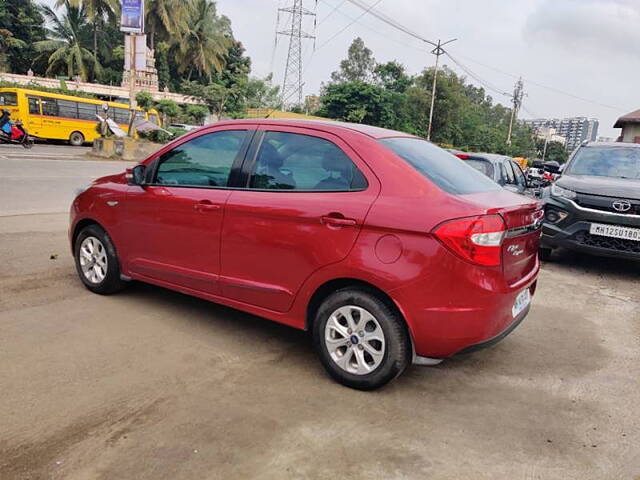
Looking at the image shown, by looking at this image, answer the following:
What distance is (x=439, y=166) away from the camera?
346cm

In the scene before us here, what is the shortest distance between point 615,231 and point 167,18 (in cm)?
4508

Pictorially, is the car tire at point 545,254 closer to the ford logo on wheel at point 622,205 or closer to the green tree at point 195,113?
the ford logo on wheel at point 622,205

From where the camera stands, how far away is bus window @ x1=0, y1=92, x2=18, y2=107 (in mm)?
24156

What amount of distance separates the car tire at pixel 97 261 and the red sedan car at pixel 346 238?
474 mm

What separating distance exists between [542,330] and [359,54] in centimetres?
6842

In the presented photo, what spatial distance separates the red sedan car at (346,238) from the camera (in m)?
2.91

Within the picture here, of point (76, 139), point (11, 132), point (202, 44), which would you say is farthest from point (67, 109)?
point (202, 44)

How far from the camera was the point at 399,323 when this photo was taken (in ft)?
9.93

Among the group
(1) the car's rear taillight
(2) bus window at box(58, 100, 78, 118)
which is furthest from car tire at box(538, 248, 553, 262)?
(2) bus window at box(58, 100, 78, 118)

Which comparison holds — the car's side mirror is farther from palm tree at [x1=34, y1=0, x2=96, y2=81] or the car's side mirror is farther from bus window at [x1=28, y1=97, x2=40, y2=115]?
palm tree at [x1=34, y1=0, x2=96, y2=81]

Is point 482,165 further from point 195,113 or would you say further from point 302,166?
point 195,113

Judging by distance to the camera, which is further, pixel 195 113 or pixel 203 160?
pixel 195 113

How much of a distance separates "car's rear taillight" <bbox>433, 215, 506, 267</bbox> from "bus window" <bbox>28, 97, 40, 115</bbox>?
26.9m

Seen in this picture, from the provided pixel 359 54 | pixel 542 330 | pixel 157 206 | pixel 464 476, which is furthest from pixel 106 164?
pixel 359 54
